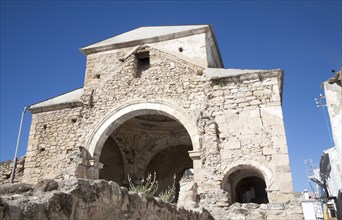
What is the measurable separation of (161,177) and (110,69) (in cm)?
548

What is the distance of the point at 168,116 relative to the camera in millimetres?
9609

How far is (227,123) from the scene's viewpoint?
850 centimetres

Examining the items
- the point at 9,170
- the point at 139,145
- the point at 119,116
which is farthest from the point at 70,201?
the point at 139,145

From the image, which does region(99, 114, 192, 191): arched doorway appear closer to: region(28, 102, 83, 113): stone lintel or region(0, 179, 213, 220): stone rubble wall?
region(28, 102, 83, 113): stone lintel

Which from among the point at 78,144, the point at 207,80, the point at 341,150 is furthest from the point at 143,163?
the point at 341,150

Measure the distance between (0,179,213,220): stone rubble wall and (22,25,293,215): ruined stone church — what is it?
4469 mm

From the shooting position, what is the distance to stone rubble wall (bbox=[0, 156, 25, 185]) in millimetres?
10039

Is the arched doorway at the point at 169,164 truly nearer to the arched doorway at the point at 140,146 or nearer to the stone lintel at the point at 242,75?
the arched doorway at the point at 140,146

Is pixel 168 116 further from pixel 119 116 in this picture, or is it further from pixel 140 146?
pixel 140 146

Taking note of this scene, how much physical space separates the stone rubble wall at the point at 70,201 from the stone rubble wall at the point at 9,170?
7936mm

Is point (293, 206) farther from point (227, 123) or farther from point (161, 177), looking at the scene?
Result: point (161, 177)

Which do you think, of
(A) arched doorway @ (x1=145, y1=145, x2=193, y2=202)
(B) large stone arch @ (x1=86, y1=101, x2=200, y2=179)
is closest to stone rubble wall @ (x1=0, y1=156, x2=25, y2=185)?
(B) large stone arch @ (x1=86, y1=101, x2=200, y2=179)

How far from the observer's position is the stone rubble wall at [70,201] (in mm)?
2203

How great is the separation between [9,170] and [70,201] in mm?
9072
